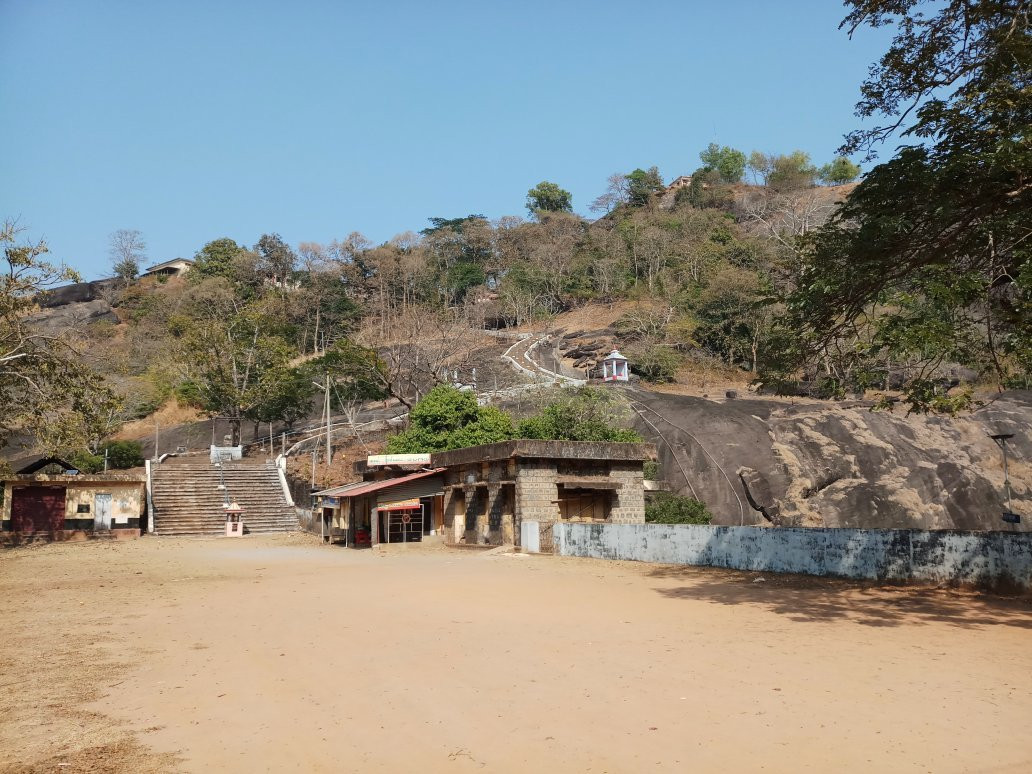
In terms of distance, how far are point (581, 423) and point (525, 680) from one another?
1908 cm

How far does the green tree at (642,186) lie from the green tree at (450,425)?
56.2 meters

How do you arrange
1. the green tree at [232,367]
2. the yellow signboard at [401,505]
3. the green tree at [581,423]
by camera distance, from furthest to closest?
the green tree at [232,367] < the green tree at [581,423] < the yellow signboard at [401,505]

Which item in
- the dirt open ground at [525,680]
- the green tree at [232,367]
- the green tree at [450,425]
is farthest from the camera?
the green tree at [232,367]

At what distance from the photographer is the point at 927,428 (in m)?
26.6

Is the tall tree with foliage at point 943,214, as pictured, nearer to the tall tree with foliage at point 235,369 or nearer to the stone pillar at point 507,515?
the stone pillar at point 507,515

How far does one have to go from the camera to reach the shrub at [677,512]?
2334cm

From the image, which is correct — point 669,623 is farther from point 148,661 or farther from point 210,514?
point 210,514

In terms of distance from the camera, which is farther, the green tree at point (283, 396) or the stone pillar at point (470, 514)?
the green tree at point (283, 396)

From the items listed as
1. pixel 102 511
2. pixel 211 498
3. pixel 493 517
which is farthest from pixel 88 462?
pixel 493 517

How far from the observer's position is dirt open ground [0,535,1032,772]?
538 centimetres

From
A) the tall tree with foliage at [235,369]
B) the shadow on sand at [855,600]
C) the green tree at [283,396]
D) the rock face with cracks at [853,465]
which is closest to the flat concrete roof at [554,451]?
the rock face with cracks at [853,465]

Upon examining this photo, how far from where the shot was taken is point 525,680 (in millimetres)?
7246

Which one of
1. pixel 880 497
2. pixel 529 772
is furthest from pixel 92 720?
pixel 880 497

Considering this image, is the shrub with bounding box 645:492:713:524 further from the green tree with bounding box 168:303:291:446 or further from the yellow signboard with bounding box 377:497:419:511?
the green tree with bounding box 168:303:291:446
